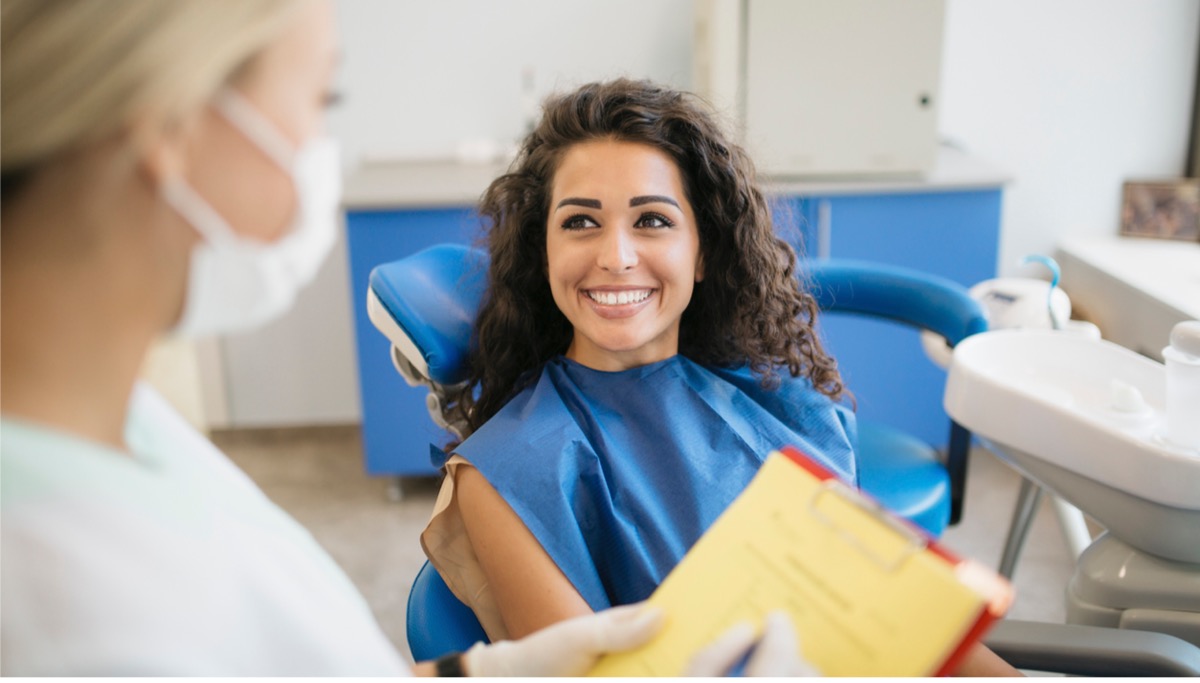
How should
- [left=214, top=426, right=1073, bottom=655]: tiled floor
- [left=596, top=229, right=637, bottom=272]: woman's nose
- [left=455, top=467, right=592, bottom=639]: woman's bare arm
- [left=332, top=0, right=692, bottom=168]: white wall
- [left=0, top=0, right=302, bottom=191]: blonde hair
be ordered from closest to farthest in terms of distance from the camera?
1. [left=0, top=0, right=302, bottom=191]: blonde hair
2. [left=455, top=467, right=592, bottom=639]: woman's bare arm
3. [left=596, top=229, right=637, bottom=272]: woman's nose
4. [left=214, top=426, right=1073, bottom=655]: tiled floor
5. [left=332, top=0, right=692, bottom=168]: white wall

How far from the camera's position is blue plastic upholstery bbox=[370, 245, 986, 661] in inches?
46.3

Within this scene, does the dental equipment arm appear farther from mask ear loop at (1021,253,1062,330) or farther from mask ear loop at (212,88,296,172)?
mask ear loop at (212,88,296,172)

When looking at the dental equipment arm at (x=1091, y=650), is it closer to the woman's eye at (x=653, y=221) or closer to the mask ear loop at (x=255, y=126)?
the woman's eye at (x=653, y=221)

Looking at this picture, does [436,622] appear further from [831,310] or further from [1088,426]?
[831,310]

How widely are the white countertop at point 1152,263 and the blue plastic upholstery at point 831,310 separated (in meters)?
0.51

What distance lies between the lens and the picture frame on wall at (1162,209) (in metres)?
2.58

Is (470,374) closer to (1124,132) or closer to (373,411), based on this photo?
(373,411)

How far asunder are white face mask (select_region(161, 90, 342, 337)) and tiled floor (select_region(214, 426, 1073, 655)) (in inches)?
65.0

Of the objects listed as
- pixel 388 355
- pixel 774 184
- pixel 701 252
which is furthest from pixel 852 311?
pixel 388 355

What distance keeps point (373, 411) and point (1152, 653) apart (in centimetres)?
200

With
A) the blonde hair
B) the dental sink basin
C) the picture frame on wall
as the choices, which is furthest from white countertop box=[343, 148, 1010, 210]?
the blonde hair

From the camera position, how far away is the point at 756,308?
58.1 inches

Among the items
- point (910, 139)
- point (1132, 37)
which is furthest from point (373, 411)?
point (1132, 37)

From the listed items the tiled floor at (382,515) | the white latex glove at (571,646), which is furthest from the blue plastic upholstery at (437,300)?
the tiled floor at (382,515)
